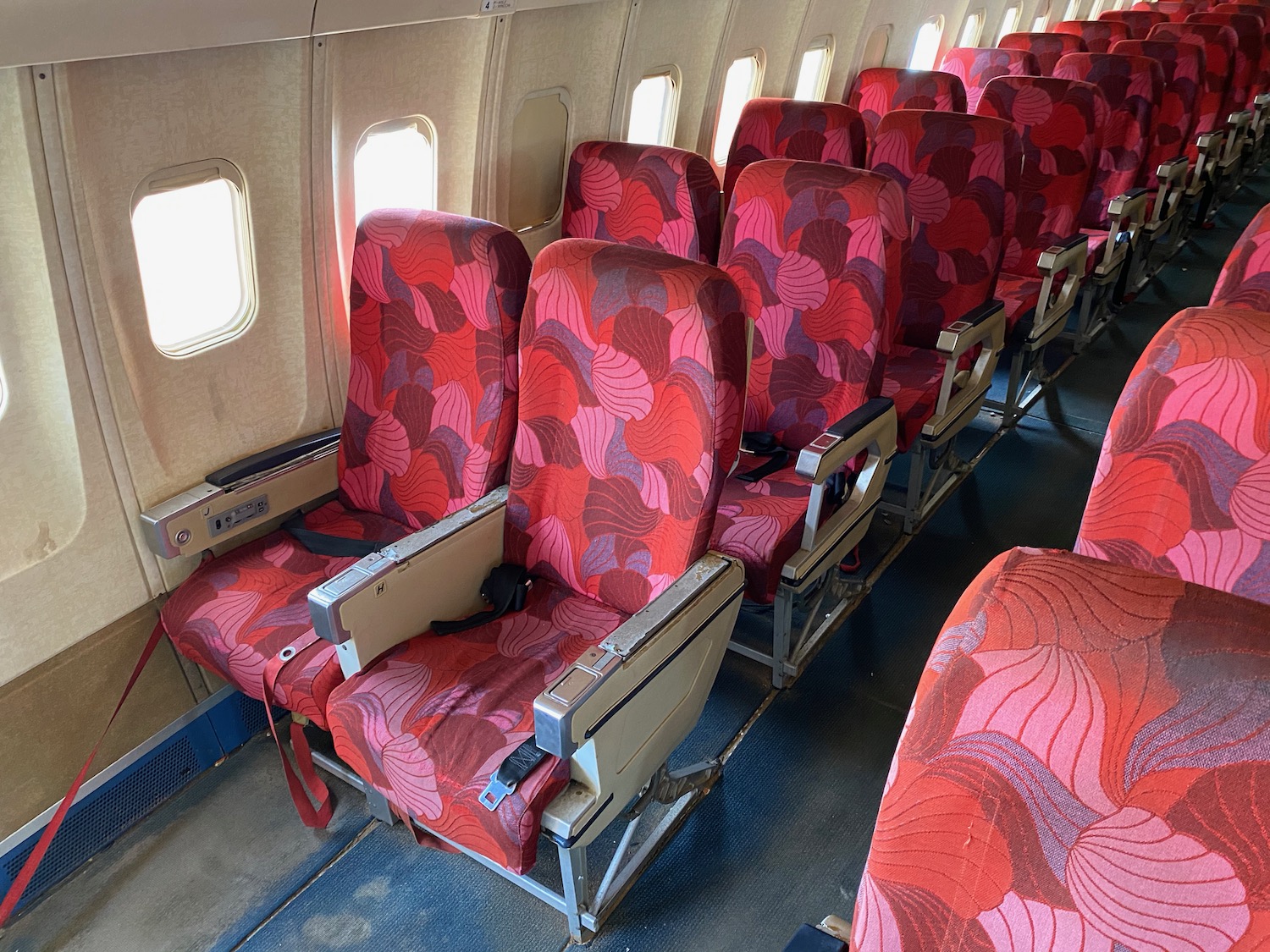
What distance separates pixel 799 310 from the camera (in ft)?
10.0

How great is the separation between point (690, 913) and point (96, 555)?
6.09 feet

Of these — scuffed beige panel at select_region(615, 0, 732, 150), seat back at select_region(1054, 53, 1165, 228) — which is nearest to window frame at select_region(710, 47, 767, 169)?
scuffed beige panel at select_region(615, 0, 732, 150)

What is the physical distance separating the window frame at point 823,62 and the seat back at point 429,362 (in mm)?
3912

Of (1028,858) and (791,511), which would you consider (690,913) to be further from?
(1028,858)

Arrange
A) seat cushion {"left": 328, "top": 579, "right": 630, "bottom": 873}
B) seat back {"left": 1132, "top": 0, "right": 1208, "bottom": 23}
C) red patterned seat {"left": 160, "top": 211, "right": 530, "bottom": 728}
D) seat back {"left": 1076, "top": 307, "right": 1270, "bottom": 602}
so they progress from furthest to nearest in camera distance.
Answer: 1. seat back {"left": 1132, "top": 0, "right": 1208, "bottom": 23}
2. red patterned seat {"left": 160, "top": 211, "right": 530, "bottom": 728}
3. seat cushion {"left": 328, "top": 579, "right": 630, "bottom": 873}
4. seat back {"left": 1076, "top": 307, "right": 1270, "bottom": 602}

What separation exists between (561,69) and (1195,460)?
Answer: 2899 mm

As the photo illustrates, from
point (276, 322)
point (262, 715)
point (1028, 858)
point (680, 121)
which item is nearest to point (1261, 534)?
point (1028, 858)

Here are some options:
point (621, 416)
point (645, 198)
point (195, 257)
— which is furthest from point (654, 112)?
point (621, 416)

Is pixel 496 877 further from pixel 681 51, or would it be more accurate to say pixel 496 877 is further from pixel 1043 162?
pixel 1043 162

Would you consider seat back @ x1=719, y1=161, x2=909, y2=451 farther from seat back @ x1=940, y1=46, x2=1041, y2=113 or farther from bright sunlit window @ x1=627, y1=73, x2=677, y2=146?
seat back @ x1=940, y1=46, x2=1041, y2=113

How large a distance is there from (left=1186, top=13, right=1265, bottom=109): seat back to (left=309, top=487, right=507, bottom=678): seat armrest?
7.69 metres

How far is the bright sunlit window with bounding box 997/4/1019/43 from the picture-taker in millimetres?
9344

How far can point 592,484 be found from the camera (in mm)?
2400

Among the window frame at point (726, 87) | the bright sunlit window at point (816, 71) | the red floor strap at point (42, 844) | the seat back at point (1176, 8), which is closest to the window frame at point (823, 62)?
the bright sunlit window at point (816, 71)
